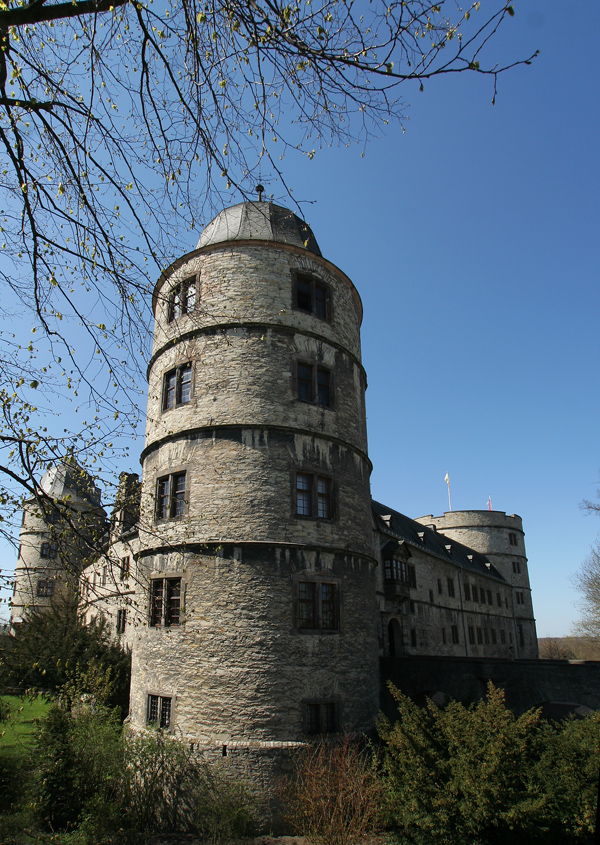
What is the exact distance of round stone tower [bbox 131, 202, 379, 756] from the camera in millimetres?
13758

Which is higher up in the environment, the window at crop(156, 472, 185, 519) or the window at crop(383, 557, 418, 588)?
the window at crop(156, 472, 185, 519)

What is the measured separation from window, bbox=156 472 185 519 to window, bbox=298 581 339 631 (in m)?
4.23

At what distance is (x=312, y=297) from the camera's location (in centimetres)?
1814

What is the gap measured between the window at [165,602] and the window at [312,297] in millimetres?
9458

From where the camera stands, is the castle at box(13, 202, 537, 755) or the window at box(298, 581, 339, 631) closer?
the castle at box(13, 202, 537, 755)

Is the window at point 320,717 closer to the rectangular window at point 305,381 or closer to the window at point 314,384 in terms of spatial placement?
the window at point 314,384

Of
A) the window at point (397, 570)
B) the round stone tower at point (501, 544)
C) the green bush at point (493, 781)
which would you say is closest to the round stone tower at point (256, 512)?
the green bush at point (493, 781)

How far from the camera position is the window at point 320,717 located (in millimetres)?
13904

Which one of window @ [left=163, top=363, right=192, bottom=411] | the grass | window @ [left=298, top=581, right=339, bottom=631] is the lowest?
the grass

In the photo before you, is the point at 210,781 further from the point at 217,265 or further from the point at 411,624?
the point at 411,624

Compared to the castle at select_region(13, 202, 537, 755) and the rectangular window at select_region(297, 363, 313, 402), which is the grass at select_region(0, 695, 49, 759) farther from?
the rectangular window at select_region(297, 363, 313, 402)

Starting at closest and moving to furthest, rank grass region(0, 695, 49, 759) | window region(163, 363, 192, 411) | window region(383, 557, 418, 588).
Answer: grass region(0, 695, 49, 759)
window region(163, 363, 192, 411)
window region(383, 557, 418, 588)

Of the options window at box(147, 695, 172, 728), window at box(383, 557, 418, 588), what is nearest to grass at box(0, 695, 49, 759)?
window at box(147, 695, 172, 728)

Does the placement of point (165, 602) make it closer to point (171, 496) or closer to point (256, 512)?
point (171, 496)
